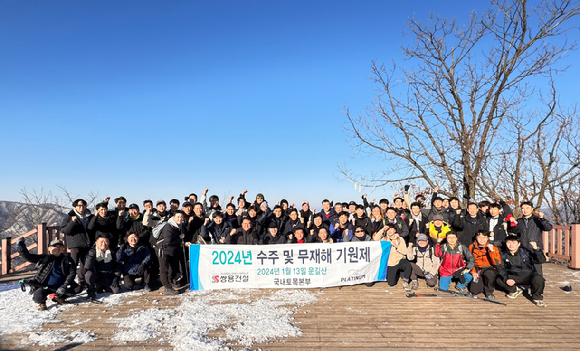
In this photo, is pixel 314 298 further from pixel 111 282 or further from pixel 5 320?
pixel 5 320

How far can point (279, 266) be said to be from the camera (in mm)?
7086

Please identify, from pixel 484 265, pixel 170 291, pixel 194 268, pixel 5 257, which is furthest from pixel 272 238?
pixel 5 257

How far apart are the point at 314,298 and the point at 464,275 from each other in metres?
2.97

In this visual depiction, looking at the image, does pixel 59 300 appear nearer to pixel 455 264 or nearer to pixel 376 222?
pixel 376 222

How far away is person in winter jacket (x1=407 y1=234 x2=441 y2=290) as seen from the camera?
6848 millimetres

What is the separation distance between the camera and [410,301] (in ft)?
19.8

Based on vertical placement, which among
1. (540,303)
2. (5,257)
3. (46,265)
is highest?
(46,265)

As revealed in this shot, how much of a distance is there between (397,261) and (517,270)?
2.15 metres

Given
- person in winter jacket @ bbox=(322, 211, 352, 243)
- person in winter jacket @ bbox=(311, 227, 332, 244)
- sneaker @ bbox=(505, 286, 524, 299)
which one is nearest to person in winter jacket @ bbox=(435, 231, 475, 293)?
sneaker @ bbox=(505, 286, 524, 299)

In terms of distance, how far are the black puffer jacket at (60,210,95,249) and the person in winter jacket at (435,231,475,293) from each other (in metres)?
7.09

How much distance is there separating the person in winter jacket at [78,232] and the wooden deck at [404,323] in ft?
4.17

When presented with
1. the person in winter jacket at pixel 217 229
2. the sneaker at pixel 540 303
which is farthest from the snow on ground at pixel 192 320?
the sneaker at pixel 540 303

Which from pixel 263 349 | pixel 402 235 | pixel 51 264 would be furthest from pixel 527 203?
pixel 51 264

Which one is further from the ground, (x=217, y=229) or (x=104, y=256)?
(x=217, y=229)
